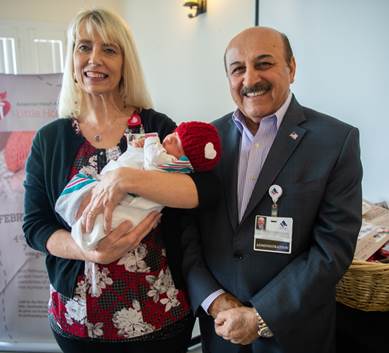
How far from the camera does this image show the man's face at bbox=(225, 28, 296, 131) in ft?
3.77

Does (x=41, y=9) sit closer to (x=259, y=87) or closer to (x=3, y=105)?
(x=3, y=105)

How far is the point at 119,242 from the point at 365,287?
837 mm

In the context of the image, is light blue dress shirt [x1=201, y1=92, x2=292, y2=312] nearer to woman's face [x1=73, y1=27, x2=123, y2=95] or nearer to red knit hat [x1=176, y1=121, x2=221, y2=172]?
red knit hat [x1=176, y1=121, x2=221, y2=172]

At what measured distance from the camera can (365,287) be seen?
3.84 feet

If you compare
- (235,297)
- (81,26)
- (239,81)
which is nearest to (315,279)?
(235,297)

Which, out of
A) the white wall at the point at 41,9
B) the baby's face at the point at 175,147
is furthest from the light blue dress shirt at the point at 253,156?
the white wall at the point at 41,9

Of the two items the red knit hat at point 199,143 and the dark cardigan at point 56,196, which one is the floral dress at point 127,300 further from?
the red knit hat at point 199,143

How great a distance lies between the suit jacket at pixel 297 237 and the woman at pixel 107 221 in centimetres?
13

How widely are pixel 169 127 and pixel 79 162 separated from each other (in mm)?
340

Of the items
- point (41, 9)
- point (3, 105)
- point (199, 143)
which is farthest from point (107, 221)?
point (41, 9)

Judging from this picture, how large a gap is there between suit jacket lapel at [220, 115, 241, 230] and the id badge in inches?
3.4

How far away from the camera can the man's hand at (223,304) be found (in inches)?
43.8

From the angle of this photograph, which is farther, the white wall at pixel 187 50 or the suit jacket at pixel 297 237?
the white wall at pixel 187 50

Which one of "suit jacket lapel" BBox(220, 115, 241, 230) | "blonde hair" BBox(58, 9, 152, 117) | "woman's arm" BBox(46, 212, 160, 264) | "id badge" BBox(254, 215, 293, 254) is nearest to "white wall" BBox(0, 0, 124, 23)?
"blonde hair" BBox(58, 9, 152, 117)
